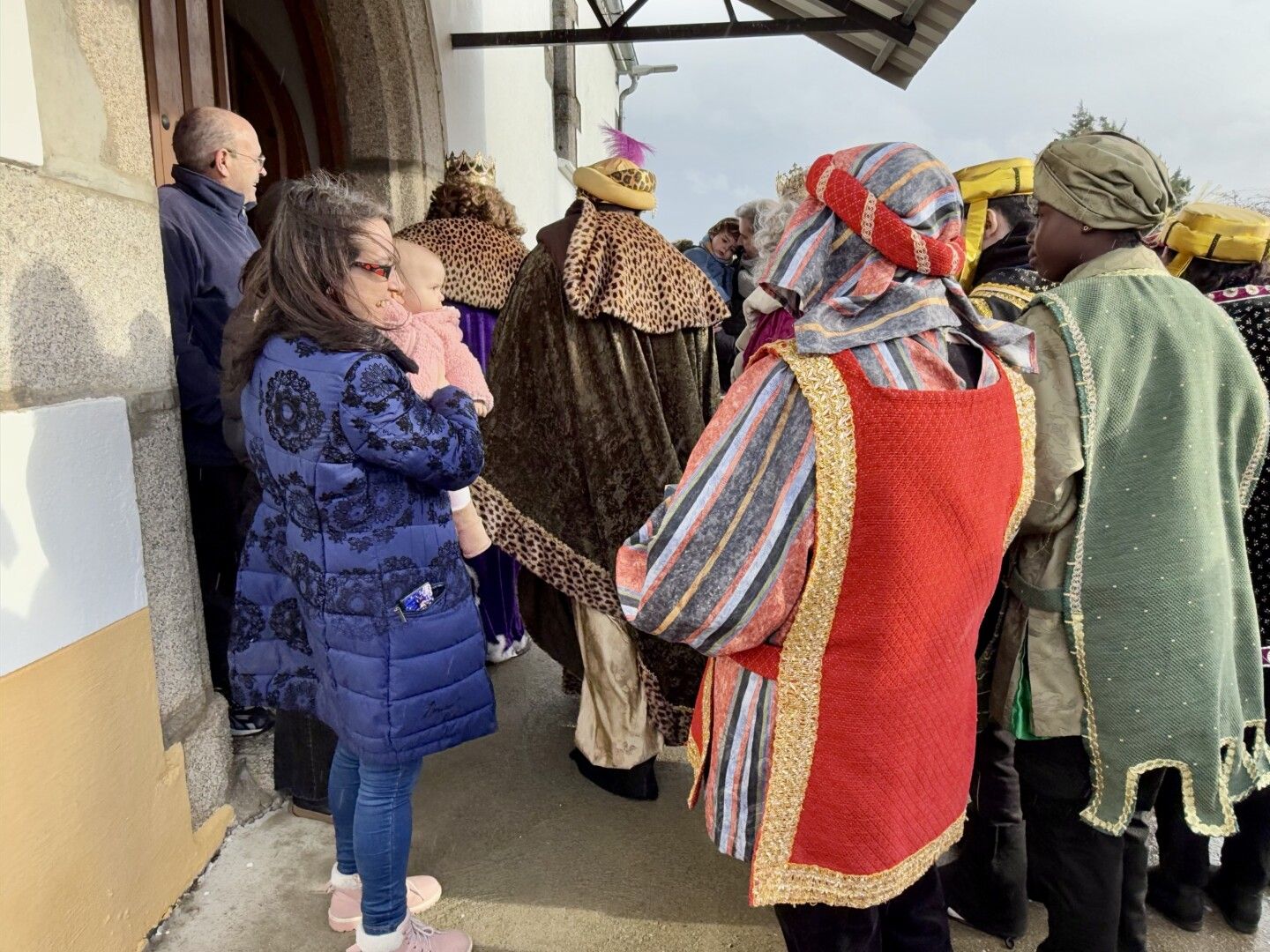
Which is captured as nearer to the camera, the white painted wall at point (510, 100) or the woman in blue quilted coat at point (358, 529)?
the woman in blue quilted coat at point (358, 529)

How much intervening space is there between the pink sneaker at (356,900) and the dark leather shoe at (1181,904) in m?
1.90

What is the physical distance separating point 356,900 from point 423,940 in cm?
24

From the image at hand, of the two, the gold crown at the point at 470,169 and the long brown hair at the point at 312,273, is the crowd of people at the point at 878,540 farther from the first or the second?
the gold crown at the point at 470,169

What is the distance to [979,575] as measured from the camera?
4.36ft

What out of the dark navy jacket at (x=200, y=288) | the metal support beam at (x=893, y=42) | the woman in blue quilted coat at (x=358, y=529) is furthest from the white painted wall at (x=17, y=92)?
the metal support beam at (x=893, y=42)

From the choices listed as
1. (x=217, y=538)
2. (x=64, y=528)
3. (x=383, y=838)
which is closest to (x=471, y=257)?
(x=217, y=538)

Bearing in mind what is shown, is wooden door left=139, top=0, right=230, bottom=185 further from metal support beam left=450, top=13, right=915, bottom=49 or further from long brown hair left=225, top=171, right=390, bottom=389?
metal support beam left=450, top=13, right=915, bottom=49

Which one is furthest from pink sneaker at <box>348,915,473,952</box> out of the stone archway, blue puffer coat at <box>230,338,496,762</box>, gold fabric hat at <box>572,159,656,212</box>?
the stone archway

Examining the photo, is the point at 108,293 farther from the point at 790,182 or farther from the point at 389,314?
the point at 790,182

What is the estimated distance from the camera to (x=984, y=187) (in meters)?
2.31

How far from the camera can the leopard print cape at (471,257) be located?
3016 millimetres

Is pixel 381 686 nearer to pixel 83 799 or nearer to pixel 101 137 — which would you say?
pixel 83 799

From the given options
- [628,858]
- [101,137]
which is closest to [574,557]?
[628,858]

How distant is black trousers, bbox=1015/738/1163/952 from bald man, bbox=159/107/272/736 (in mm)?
2124
